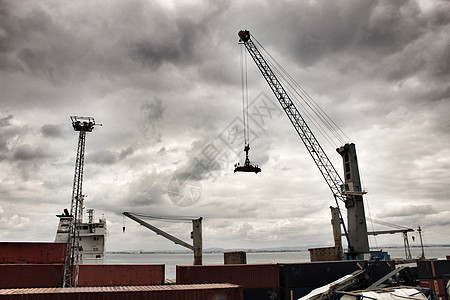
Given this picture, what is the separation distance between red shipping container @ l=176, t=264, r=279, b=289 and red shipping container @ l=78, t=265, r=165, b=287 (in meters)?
5.52

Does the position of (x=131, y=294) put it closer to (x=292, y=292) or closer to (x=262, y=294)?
(x=262, y=294)

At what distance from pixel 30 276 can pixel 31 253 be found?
7.49 meters

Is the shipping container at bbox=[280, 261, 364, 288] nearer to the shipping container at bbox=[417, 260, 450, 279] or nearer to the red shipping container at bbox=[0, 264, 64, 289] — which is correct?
the shipping container at bbox=[417, 260, 450, 279]

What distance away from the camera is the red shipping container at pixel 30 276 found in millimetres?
29578

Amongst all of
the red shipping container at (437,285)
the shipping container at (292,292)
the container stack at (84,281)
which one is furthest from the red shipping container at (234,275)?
the red shipping container at (437,285)

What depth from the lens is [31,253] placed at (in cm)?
3672

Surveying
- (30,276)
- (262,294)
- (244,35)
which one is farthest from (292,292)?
(244,35)

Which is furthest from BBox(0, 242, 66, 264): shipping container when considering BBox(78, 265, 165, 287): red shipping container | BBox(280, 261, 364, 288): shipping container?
BBox(280, 261, 364, 288): shipping container

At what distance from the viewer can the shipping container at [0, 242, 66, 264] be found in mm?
36156

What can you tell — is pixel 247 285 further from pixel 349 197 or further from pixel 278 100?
pixel 278 100

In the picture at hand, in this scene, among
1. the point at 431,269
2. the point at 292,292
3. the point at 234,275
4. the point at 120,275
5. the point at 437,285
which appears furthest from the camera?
the point at 120,275

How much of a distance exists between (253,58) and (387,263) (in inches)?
1715

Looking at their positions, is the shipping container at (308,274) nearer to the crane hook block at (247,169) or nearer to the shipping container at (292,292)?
the shipping container at (292,292)

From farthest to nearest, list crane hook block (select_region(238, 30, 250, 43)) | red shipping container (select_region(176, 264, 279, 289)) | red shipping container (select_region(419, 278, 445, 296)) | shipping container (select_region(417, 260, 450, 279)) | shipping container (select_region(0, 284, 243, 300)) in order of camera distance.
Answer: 1. crane hook block (select_region(238, 30, 250, 43))
2. red shipping container (select_region(176, 264, 279, 289))
3. shipping container (select_region(417, 260, 450, 279))
4. red shipping container (select_region(419, 278, 445, 296))
5. shipping container (select_region(0, 284, 243, 300))
